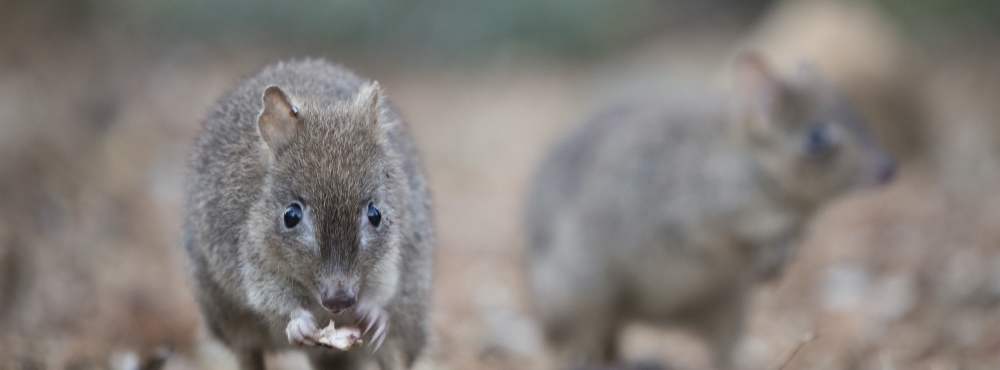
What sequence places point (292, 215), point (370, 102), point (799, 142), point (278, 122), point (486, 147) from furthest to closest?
point (486, 147) < point (799, 142) < point (370, 102) < point (278, 122) < point (292, 215)

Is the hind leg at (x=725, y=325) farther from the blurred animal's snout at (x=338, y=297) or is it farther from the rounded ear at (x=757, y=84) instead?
the blurred animal's snout at (x=338, y=297)

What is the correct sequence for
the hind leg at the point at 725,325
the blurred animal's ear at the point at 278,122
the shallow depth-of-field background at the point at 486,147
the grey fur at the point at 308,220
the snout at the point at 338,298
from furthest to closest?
the hind leg at the point at 725,325
the shallow depth-of-field background at the point at 486,147
the blurred animal's ear at the point at 278,122
the grey fur at the point at 308,220
the snout at the point at 338,298

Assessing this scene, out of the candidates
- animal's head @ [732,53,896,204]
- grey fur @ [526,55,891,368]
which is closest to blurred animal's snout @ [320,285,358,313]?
grey fur @ [526,55,891,368]

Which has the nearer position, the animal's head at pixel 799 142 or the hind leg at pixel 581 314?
the hind leg at pixel 581 314

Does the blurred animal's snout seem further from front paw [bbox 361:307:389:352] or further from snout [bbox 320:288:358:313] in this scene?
front paw [bbox 361:307:389:352]

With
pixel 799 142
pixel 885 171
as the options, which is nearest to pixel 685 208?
pixel 799 142

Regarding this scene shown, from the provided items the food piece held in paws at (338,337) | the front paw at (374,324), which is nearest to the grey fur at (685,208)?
the front paw at (374,324)

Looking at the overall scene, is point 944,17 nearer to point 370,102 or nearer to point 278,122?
point 370,102
